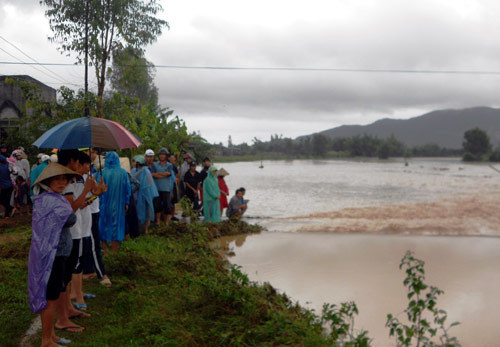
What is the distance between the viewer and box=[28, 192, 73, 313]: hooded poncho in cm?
322

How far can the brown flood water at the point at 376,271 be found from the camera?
5270mm

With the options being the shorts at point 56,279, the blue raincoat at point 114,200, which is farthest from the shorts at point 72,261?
the blue raincoat at point 114,200

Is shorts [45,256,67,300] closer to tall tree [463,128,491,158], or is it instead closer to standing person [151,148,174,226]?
standing person [151,148,174,226]

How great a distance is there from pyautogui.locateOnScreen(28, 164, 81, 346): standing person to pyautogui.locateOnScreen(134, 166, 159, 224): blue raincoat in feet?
14.9

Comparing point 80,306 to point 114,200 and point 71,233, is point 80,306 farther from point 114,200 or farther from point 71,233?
point 114,200

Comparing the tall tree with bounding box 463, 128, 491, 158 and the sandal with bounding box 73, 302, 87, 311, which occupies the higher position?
the tall tree with bounding box 463, 128, 491, 158

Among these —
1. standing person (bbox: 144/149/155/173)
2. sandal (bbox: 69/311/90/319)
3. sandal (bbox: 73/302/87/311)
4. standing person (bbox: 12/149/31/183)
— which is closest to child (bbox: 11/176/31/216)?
standing person (bbox: 12/149/31/183)

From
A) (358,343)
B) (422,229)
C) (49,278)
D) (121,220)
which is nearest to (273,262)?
(121,220)

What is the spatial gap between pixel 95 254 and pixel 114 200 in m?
1.36

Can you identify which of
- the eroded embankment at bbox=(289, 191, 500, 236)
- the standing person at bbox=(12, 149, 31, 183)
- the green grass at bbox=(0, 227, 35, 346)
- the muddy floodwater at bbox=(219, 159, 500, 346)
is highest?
the standing person at bbox=(12, 149, 31, 183)

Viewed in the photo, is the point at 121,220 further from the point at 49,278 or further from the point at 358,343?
the point at 358,343

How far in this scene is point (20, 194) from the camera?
35.5 feet

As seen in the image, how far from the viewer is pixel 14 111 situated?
24.2 m

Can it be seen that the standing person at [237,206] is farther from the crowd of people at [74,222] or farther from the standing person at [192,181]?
the crowd of people at [74,222]
